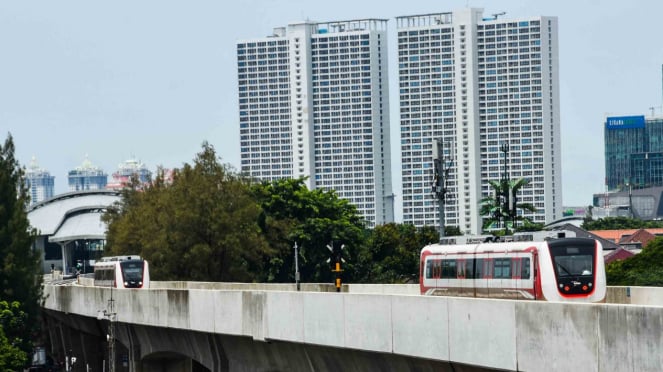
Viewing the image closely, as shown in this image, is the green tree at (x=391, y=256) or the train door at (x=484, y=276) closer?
the train door at (x=484, y=276)

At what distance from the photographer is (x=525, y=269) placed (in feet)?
112

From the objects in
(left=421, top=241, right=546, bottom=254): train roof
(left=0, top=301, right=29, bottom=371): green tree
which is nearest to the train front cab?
(left=421, top=241, right=546, bottom=254): train roof

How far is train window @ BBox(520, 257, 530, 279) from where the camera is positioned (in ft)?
111

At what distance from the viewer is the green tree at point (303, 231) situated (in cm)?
10269

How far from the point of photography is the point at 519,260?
3441 centimetres

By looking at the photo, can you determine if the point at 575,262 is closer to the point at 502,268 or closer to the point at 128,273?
the point at 502,268

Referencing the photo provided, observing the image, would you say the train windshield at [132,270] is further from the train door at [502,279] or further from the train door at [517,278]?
the train door at [517,278]

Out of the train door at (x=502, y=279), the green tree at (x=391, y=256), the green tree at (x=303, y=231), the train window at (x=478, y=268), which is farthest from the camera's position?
the green tree at (x=391, y=256)

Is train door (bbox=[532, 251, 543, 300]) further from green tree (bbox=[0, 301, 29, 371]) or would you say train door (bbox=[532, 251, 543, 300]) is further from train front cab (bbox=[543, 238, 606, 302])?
green tree (bbox=[0, 301, 29, 371])

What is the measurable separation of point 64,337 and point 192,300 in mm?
60229

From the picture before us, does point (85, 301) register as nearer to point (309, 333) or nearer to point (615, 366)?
point (309, 333)

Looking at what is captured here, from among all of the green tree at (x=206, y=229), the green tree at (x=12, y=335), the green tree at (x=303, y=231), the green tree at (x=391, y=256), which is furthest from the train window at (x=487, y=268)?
the green tree at (x=391, y=256)

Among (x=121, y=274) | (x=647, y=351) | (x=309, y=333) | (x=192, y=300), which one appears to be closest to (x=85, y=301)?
(x=121, y=274)

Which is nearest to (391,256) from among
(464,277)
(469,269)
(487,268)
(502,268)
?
(464,277)
